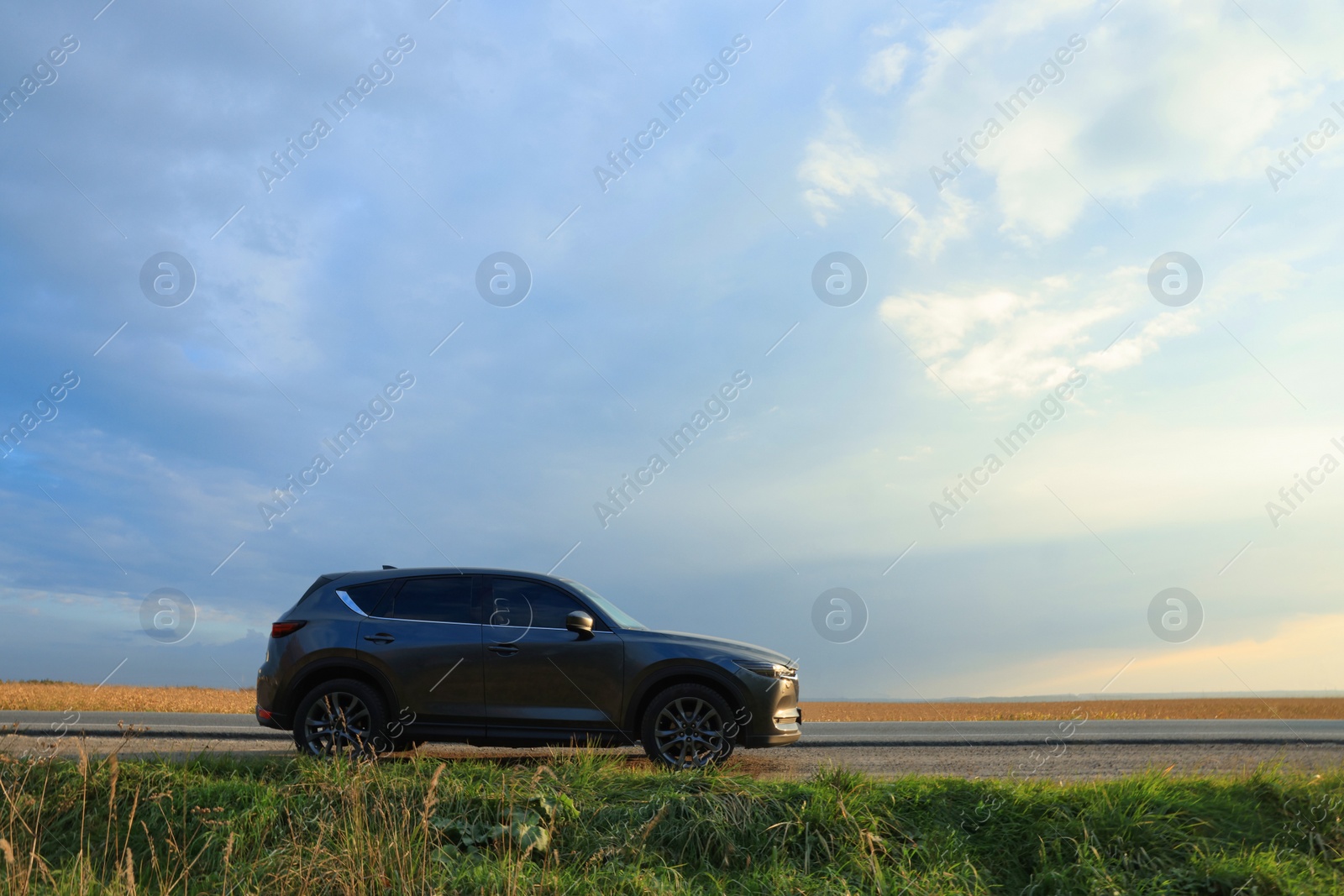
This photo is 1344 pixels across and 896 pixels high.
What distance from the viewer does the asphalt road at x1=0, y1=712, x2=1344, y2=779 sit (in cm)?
826

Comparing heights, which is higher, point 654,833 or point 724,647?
point 724,647

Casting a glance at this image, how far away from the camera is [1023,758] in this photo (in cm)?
920

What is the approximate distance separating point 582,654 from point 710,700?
124 centimetres

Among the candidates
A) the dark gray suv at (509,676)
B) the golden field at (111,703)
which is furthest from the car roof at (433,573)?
the golden field at (111,703)

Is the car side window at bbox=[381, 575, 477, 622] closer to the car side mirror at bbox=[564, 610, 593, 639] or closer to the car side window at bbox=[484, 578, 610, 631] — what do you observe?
the car side window at bbox=[484, 578, 610, 631]

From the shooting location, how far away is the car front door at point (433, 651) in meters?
8.20

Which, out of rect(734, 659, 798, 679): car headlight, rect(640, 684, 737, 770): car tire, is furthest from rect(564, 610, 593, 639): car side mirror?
rect(734, 659, 798, 679): car headlight

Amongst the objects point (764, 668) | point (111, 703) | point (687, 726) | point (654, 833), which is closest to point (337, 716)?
point (687, 726)

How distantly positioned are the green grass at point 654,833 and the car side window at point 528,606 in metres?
1.55

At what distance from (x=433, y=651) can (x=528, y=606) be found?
97 centimetres

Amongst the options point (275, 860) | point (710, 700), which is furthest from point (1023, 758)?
point (275, 860)

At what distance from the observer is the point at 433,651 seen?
8312mm

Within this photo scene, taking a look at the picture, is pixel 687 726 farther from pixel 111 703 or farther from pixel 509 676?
pixel 111 703

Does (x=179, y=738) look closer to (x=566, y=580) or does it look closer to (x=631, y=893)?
(x=566, y=580)
